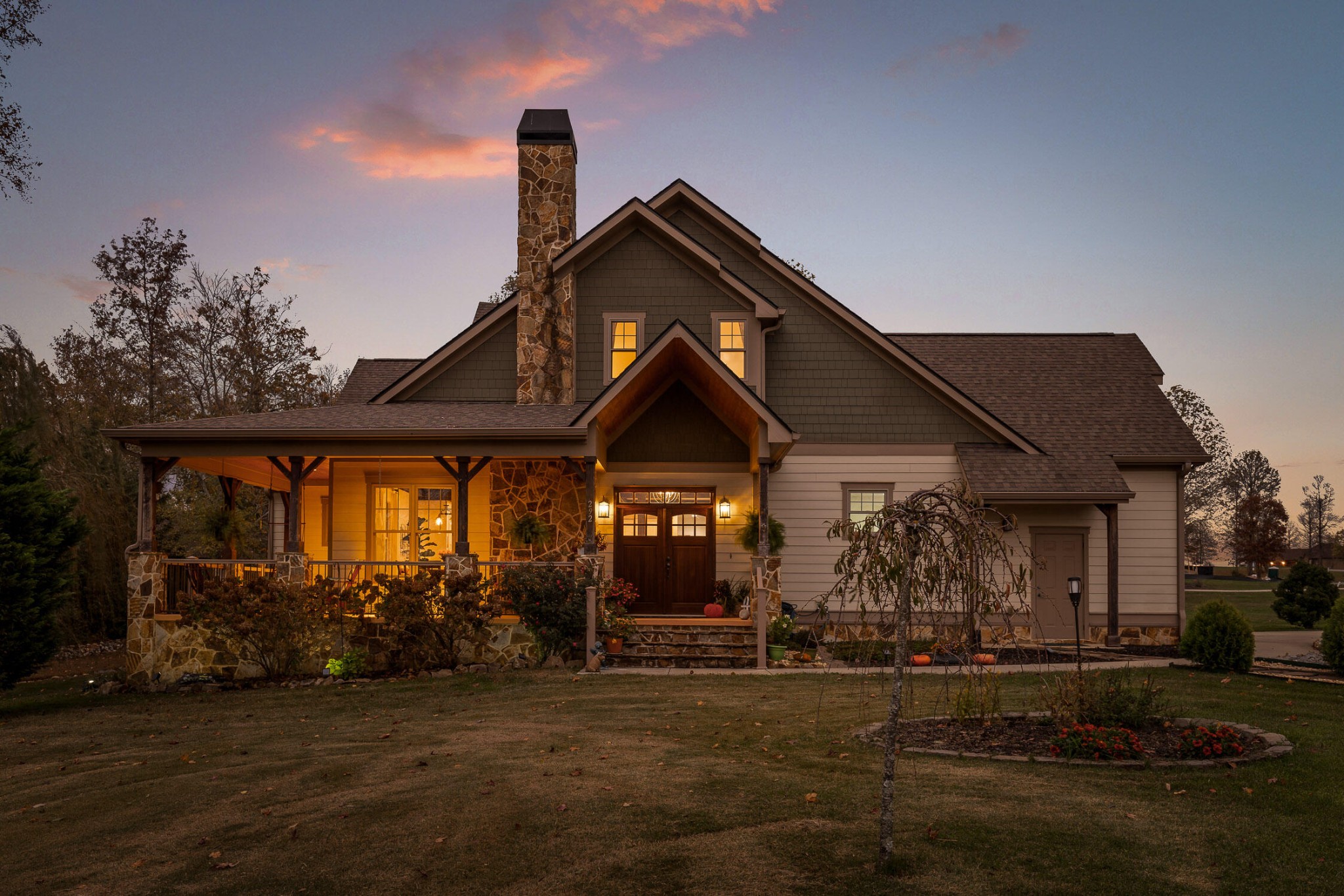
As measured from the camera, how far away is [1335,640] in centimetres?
1218

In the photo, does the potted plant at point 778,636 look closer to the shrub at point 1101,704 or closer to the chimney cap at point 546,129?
the shrub at point 1101,704

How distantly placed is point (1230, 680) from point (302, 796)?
11.2 meters

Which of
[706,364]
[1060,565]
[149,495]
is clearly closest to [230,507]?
[149,495]

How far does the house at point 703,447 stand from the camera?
1638 cm

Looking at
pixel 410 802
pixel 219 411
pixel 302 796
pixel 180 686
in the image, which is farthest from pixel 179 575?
pixel 219 411

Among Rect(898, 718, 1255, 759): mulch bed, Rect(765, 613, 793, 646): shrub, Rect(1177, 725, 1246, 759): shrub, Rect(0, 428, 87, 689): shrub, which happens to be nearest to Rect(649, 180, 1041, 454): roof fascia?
Rect(765, 613, 793, 646): shrub

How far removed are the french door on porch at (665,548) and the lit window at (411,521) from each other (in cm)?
331

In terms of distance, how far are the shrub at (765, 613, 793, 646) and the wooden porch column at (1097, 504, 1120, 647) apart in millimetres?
6759

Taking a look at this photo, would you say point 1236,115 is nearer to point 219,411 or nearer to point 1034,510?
point 1034,510

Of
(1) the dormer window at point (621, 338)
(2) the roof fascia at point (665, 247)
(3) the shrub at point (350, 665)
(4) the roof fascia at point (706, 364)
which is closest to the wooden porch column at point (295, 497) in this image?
(3) the shrub at point (350, 665)

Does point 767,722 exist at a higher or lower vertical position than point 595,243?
lower

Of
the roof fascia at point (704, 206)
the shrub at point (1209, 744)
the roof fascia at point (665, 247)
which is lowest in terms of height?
the shrub at point (1209, 744)

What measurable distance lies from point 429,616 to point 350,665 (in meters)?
1.37

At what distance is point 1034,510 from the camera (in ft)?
55.5
